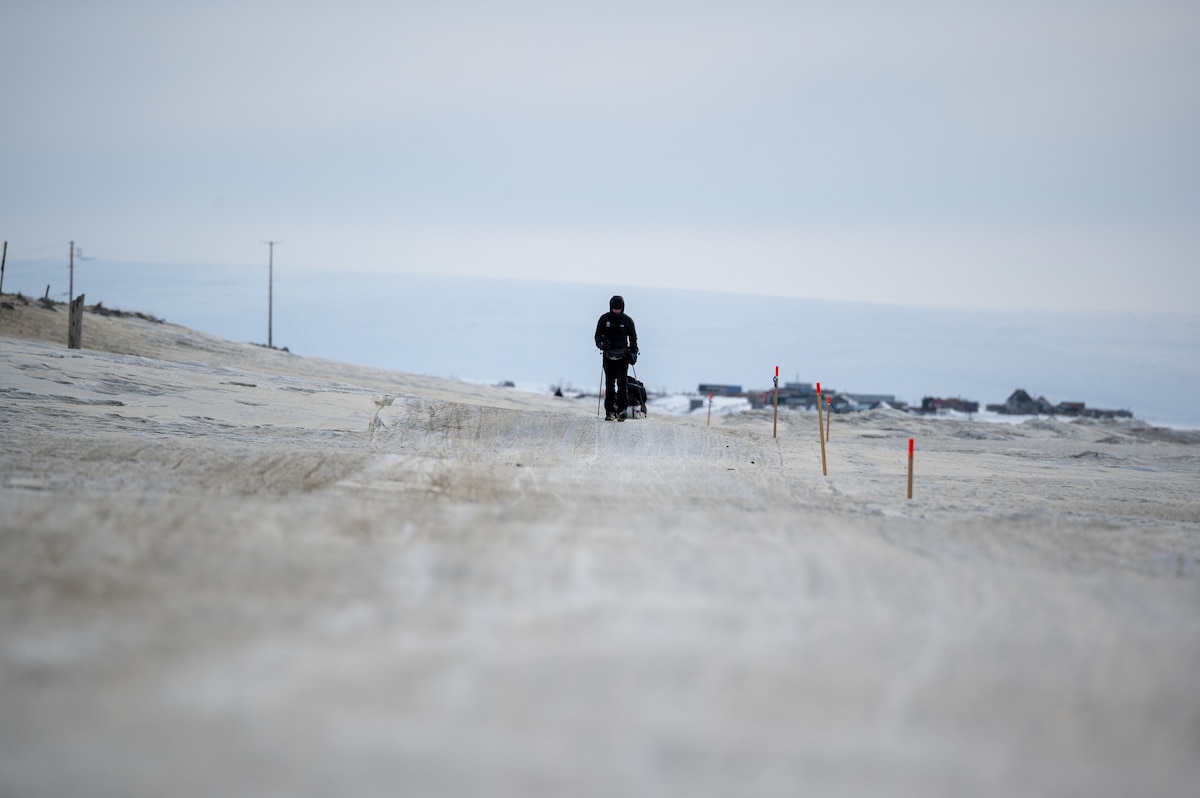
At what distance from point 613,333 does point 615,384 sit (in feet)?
3.61

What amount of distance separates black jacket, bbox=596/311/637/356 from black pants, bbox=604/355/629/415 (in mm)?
247

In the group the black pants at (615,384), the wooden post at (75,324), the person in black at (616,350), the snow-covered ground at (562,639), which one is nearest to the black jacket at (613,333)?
the person in black at (616,350)

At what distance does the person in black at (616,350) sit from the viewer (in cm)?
1748

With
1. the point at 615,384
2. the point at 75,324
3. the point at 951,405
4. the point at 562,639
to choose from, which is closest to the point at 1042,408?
the point at 951,405

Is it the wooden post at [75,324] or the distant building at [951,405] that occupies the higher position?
the wooden post at [75,324]

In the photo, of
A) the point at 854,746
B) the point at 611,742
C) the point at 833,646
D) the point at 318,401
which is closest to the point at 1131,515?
the point at 833,646

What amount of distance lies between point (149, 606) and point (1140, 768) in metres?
4.52

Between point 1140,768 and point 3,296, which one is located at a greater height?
point 3,296

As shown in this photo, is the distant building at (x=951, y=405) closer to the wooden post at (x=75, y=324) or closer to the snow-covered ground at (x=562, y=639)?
the wooden post at (x=75, y=324)

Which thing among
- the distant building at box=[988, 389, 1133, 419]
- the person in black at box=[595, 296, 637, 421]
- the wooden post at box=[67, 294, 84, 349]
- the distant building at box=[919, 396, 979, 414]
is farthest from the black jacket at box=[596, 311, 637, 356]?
the distant building at box=[988, 389, 1133, 419]

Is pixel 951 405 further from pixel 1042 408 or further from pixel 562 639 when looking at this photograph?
pixel 562 639

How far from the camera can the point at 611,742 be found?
410cm

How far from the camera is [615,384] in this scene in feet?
59.8

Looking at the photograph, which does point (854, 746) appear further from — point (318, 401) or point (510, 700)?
point (318, 401)
